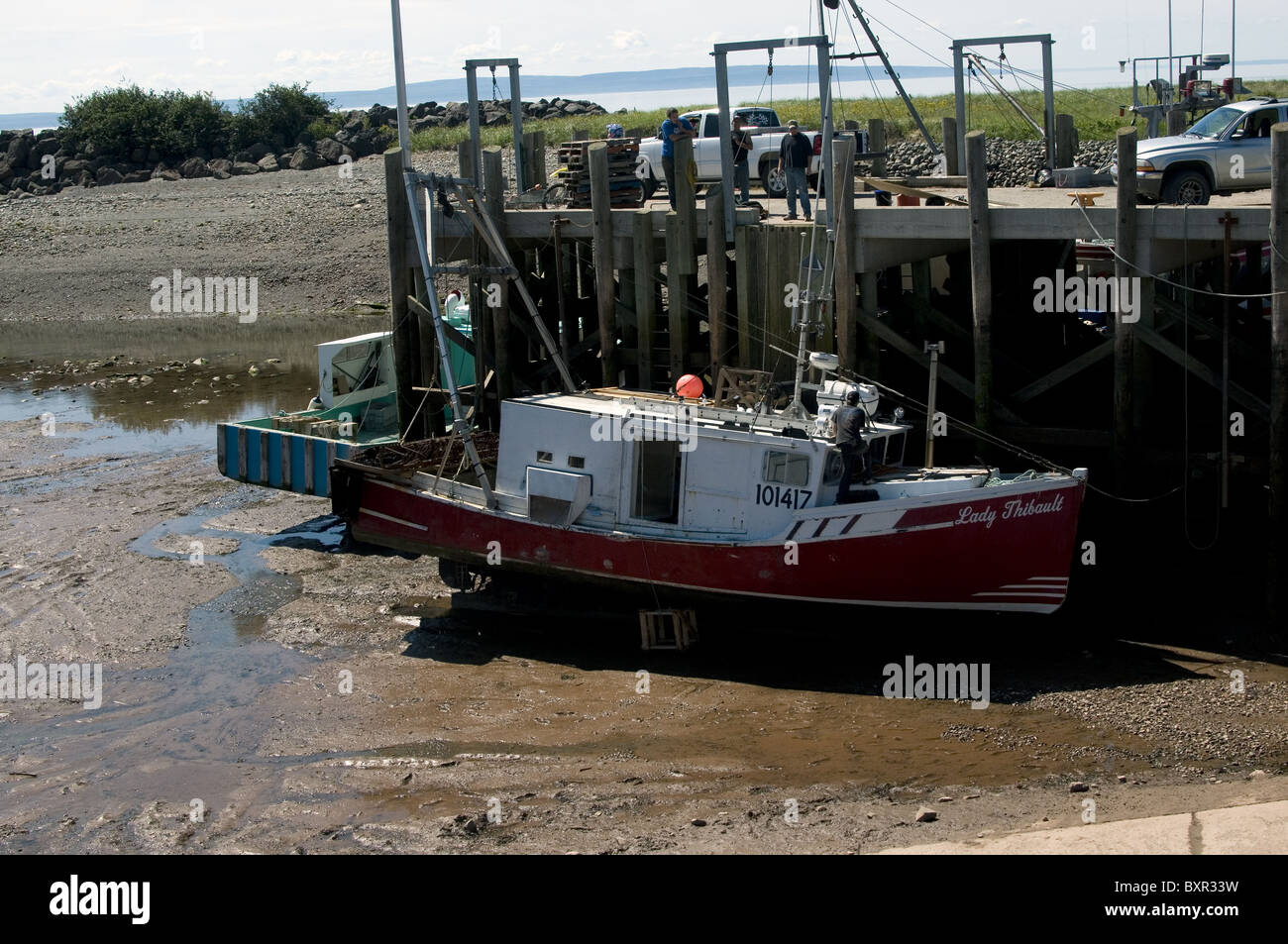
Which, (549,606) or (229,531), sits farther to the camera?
(229,531)

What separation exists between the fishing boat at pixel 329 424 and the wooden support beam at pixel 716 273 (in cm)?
324

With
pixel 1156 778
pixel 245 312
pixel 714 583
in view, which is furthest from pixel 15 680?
pixel 245 312

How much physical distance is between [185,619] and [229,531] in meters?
3.04

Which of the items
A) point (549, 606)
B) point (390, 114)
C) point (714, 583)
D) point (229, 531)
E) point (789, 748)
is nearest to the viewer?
point (789, 748)

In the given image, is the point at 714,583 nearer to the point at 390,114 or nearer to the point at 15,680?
the point at 15,680

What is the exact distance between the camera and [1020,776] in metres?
10.5

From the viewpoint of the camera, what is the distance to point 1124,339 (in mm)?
13602

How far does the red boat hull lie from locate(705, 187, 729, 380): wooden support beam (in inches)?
129

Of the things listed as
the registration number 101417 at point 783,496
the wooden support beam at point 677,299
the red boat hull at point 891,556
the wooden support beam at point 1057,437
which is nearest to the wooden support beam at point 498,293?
the wooden support beam at point 677,299

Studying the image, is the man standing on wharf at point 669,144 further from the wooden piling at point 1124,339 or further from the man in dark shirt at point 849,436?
the wooden piling at point 1124,339

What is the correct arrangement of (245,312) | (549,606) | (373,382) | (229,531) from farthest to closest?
(245,312)
(373,382)
(229,531)
(549,606)

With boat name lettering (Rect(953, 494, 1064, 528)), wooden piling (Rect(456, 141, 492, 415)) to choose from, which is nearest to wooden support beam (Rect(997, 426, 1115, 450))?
boat name lettering (Rect(953, 494, 1064, 528))

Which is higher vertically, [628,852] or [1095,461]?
[1095,461]

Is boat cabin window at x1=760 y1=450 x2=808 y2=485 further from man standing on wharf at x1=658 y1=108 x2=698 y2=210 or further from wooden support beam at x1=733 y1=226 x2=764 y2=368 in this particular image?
man standing on wharf at x1=658 y1=108 x2=698 y2=210
